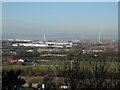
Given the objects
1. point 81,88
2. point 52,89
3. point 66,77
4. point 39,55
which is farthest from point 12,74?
point 39,55

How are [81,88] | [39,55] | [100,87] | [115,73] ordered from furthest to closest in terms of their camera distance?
[39,55] → [115,73] → [81,88] → [100,87]

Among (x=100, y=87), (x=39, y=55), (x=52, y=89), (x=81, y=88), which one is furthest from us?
(x=39, y=55)

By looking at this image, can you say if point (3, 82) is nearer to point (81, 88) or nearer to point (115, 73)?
point (81, 88)

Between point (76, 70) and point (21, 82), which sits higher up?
point (76, 70)

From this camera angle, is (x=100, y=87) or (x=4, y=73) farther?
(x=4, y=73)

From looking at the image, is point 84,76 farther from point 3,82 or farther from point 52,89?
point 3,82

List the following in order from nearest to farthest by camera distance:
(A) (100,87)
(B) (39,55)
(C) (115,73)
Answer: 1. (A) (100,87)
2. (C) (115,73)
3. (B) (39,55)

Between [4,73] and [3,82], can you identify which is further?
[4,73]

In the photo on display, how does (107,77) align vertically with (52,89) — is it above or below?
above

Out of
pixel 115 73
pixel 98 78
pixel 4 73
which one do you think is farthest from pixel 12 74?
pixel 115 73
